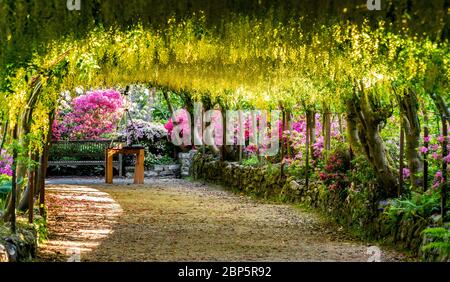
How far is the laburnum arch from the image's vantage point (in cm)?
464

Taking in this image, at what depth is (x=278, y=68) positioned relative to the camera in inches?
286

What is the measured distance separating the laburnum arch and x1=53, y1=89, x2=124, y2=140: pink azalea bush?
6684 millimetres

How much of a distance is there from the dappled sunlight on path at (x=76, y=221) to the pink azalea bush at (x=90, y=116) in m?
3.71

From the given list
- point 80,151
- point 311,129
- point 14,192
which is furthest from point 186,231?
point 80,151

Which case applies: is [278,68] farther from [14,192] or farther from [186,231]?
[14,192]

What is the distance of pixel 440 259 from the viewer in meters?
4.33

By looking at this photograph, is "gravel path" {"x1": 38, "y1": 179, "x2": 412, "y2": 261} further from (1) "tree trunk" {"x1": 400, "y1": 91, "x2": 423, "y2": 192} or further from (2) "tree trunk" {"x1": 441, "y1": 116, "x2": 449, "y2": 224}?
(1) "tree trunk" {"x1": 400, "y1": 91, "x2": 423, "y2": 192}

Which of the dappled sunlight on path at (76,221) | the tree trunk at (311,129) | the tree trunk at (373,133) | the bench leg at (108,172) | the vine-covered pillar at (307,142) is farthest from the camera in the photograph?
the bench leg at (108,172)

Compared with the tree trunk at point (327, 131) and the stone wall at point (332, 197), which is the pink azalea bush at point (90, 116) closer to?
the stone wall at point (332, 197)

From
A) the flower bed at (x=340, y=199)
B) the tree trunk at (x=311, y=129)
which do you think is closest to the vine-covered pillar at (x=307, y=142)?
the tree trunk at (x=311, y=129)

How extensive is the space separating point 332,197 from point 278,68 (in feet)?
5.44

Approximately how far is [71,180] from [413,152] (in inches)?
363

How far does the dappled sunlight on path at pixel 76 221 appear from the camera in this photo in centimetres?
549

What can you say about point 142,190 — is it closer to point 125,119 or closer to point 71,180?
point 71,180
